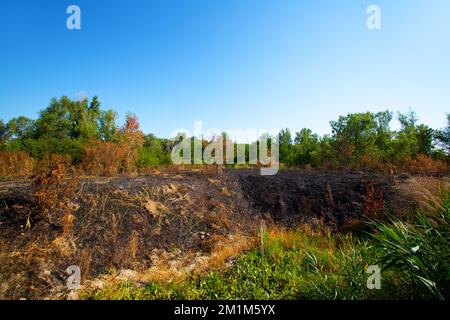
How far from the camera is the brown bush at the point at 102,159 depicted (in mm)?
8760

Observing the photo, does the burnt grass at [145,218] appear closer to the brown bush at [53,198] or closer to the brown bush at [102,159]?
the brown bush at [53,198]

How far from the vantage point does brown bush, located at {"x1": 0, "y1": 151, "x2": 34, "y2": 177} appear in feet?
24.5

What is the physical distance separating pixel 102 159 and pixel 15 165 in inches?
106

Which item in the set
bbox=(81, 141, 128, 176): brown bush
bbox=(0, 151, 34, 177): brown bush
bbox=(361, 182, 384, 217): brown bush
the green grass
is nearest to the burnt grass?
bbox=(361, 182, 384, 217): brown bush

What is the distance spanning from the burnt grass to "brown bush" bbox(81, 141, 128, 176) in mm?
3114

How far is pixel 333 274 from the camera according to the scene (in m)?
2.94

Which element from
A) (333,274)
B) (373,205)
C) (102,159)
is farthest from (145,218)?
(373,205)

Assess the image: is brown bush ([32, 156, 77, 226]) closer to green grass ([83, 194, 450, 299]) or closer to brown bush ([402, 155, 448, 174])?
green grass ([83, 194, 450, 299])

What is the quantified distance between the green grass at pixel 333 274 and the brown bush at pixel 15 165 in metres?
7.08

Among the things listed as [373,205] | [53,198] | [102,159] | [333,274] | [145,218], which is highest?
[102,159]

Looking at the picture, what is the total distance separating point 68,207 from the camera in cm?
449

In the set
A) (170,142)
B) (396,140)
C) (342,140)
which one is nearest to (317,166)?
(342,140)

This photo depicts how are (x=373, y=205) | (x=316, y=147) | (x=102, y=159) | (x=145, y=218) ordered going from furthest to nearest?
(x=316, y=147) < (x=102, y=159) < (x=373, y=205) < (x=145, y=218)

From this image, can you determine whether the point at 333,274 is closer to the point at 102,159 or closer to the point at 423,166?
the point at 102,159
